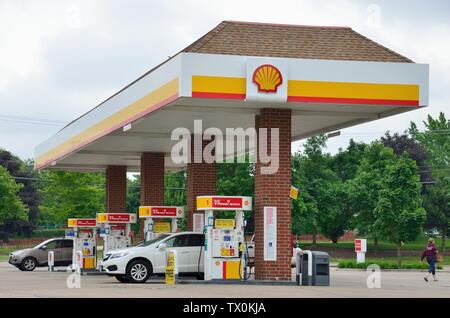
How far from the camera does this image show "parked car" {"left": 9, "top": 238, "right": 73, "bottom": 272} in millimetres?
42625

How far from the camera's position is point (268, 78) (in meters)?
26.4

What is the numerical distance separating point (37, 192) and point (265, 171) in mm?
79813

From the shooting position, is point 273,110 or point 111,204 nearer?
point 273,110

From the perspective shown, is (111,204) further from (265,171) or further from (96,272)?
(265,171)

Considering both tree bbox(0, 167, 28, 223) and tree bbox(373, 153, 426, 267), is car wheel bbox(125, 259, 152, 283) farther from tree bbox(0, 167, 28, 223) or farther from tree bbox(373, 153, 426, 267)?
tree bbox(0, 167, 28, 223)

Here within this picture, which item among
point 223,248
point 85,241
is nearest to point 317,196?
point 85,241

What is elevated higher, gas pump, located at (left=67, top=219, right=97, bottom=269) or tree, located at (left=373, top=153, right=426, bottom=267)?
tree, located at (left=373, top=153, right=426, bottom=267)

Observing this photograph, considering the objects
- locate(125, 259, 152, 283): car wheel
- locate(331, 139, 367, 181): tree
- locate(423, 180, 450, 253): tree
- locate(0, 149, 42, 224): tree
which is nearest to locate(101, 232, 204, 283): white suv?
locate(125, 259, 152, 283): car wheel

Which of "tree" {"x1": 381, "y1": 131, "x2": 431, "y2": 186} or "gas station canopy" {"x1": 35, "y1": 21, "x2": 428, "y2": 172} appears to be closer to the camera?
"gas station canopy" {"x1": 35, "y1": 21, "x2": 428, "y2": 172}

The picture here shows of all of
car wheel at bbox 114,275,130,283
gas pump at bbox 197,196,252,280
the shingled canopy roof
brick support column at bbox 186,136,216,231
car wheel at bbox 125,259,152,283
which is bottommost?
car wheel at bbox 114,275,130,283

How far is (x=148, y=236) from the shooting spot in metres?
34.7

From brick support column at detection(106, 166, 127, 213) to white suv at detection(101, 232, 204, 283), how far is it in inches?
670
